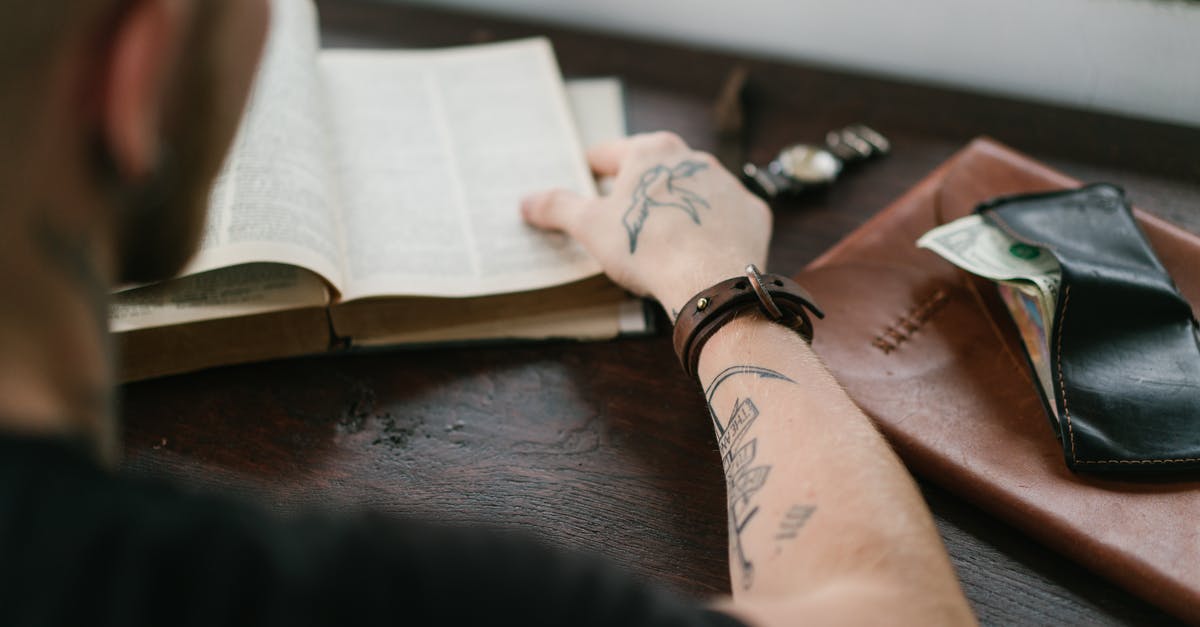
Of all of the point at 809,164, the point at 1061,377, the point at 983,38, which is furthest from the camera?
the point at 983,38

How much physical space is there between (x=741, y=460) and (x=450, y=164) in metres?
0.54

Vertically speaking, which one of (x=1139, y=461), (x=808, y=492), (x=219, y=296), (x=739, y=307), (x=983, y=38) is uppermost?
(x=219, y=296)

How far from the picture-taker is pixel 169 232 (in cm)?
54

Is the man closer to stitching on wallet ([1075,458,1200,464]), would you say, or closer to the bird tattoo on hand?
stitching on wallet ([1075,458,1200,464])

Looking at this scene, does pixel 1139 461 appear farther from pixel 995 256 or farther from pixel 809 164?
pixel 809 164

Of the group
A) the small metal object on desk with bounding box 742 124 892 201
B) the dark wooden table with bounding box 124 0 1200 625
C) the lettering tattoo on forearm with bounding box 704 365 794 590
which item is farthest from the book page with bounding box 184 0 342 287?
the small metal object on desk with bounding box 742 124 892 201

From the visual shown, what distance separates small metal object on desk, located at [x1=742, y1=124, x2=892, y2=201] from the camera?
1.03 m

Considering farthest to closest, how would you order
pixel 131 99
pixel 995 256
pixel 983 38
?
pixel 983 38 < pixel 995 256 < pixel 131 99

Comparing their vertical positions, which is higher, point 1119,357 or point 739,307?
point 739,307

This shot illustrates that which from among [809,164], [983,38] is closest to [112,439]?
[809,164]

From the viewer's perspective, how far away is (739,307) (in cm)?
78

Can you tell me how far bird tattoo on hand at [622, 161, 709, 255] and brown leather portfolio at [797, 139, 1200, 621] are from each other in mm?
138

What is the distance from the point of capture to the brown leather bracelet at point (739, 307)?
0.76 metres

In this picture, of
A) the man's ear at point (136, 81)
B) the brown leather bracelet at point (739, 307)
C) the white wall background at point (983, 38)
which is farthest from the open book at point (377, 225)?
the man's ear at point (136, 81)
